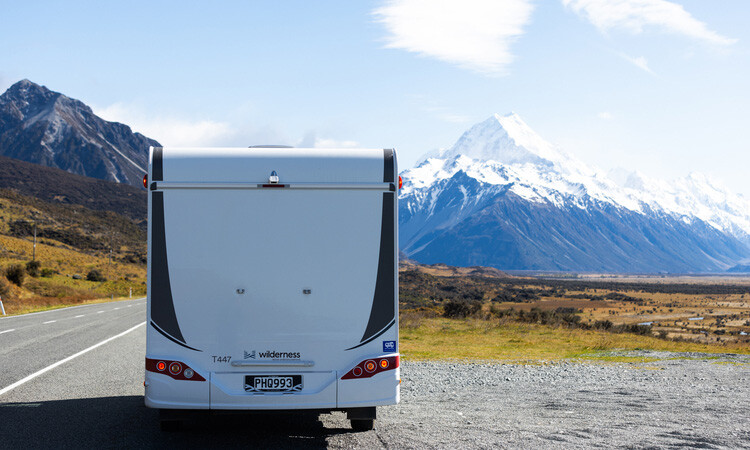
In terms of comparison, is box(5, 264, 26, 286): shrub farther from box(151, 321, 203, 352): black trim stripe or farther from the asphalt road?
box(151, 321, 203, 352): black trim stripe

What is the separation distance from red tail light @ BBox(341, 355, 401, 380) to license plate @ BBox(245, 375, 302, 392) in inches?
19.3

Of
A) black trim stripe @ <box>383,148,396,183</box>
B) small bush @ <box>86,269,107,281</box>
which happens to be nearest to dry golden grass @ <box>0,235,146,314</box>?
small bush @ <box>86,269,107,281</box>

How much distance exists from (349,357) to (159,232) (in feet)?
7.34

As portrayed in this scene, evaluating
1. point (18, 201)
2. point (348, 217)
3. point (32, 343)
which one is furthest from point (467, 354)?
point (18, 201)

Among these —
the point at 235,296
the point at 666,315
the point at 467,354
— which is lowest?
the point at 666,315

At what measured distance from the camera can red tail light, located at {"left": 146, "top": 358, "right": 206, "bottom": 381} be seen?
6.97m

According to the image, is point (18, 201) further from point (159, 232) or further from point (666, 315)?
point (159, 232)

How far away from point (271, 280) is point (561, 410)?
4792 millimetres

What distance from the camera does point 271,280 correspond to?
7078mm

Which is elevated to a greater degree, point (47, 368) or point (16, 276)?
point (47, 368)

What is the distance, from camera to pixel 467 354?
20484 millimetres

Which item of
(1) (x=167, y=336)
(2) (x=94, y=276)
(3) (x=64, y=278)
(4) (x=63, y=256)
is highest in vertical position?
(1) (x=167, y=336)

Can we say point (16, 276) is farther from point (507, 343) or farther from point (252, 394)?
point (252, 394)

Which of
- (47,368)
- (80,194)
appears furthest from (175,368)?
(80,194)
